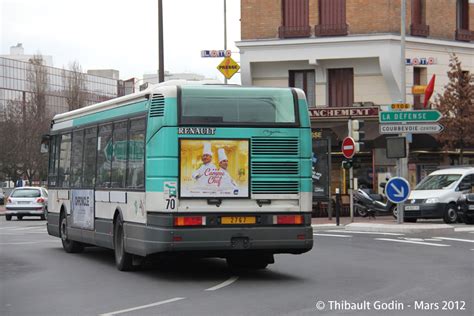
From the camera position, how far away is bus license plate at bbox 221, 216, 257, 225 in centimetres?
1510

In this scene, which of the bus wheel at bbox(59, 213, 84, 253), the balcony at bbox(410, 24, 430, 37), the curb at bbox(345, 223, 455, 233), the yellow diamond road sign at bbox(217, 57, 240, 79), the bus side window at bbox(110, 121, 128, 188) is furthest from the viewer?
Answer: the balcony at bbox(410, 24, 430, 37)

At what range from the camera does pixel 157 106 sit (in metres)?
15.4

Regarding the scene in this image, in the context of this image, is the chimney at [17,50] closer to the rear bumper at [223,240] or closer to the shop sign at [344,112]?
the shop sign at [344,112]

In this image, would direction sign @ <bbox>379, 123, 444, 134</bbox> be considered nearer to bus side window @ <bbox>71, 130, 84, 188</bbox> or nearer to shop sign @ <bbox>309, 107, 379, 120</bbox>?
shop sign @ <bbox>309, 107, 379, 120</bbox>

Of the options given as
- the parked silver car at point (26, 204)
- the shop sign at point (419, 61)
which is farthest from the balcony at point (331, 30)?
the parked silver car at point (26, 204)

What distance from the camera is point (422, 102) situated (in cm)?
4153

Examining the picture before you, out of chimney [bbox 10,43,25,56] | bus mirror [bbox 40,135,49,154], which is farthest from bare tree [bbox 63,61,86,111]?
bus mirror [bbox 40,135,49,154]

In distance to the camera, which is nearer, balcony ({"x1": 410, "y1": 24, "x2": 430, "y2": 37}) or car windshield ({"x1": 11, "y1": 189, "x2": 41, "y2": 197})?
balcony ({"x1": 410, "y1": 24, "x2": 430, "y2": 37})

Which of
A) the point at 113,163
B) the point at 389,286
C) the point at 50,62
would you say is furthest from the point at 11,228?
the point at 50,62

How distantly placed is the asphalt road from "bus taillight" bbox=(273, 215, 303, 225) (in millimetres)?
879

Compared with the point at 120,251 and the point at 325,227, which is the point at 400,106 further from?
the point at 120,251

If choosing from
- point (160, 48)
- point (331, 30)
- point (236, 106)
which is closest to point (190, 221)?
point (236, 106)

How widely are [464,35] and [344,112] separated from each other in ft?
24.5

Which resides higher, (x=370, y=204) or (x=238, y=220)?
(x=238, y=220)
